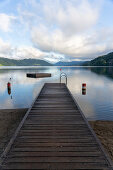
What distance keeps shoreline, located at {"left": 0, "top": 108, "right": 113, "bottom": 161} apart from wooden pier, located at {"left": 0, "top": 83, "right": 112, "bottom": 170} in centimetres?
213

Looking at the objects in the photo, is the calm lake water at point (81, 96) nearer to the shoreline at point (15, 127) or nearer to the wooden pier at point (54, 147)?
the shoreline at point (15, 127)

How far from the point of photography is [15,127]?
9.66m

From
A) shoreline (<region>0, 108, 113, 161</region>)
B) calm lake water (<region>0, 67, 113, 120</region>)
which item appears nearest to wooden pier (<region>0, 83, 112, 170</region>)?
shoreline (<region>0, 108, 113, 161</region>)

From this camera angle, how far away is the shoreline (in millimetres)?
7354

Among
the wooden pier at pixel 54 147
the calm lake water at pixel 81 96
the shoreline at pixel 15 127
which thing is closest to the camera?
the wooden pier at pixel 54 147

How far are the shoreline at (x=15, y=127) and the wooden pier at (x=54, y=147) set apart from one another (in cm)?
213

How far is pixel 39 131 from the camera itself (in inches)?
241

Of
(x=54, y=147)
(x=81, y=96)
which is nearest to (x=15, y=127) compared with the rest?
(x=54, y=147)

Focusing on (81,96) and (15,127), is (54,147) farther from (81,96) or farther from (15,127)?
(81,96)

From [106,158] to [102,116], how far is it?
887 cm

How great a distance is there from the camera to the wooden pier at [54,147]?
3.98 m

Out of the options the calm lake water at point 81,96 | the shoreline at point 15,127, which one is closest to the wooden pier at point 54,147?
the shoreline at point 15,127

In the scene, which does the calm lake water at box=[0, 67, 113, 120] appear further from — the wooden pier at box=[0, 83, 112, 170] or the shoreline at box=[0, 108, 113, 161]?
the wooden pier at box=[0, 83, 112, 170]

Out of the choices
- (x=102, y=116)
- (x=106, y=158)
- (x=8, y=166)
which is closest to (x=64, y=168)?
(x=106, y=158)
